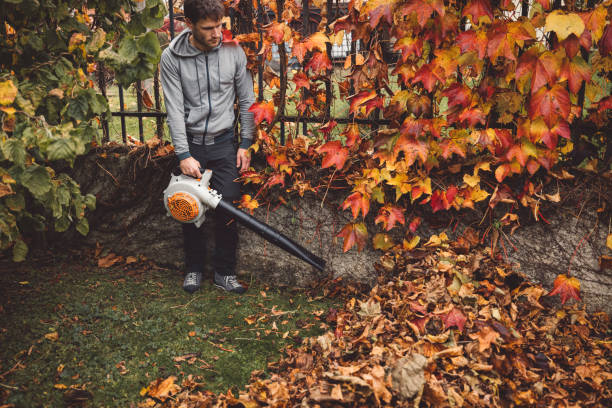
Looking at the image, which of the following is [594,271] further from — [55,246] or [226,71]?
[55,246]

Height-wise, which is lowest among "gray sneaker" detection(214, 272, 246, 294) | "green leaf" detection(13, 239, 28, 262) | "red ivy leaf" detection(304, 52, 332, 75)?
"gray sneaker" detection(214, 272, 246, 294)

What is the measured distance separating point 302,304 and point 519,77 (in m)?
1.83

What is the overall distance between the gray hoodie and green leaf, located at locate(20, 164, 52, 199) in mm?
990

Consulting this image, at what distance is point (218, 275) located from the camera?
3172 mm

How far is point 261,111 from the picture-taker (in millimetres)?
2861

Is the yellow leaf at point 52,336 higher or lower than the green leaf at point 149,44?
lower

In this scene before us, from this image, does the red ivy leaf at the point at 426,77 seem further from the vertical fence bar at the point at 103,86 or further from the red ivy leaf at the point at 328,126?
the vertical fence bar at the point at 103,86

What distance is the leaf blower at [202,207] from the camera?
2.79 meters

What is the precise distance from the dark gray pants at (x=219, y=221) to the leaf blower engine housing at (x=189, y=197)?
0.14 m

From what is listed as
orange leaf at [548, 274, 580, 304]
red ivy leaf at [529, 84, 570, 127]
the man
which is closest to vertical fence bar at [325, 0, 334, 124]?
the man

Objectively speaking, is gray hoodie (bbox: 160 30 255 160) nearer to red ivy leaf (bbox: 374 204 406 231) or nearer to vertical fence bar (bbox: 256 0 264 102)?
vertical fence bar (bbox: 256 0 264 102)

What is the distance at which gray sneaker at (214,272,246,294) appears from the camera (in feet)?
10.2

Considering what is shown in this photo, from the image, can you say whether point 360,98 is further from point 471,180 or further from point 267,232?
point 267,232

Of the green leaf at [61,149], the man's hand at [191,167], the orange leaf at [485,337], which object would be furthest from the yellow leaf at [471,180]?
the green leaf at [61,149]
